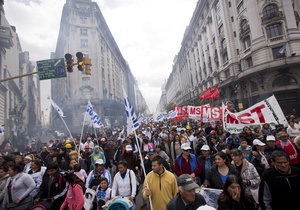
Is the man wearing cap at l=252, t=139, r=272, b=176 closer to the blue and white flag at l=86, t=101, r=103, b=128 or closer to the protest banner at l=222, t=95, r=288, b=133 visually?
the protest banner at l=222, t=95, r=288, b=133

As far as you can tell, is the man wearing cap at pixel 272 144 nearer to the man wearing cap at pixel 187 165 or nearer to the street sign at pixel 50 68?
the man wearing cap at pixel 187 165

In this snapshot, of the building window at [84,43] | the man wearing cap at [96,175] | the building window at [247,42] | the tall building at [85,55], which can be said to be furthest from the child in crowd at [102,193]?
the building window at [84,43]

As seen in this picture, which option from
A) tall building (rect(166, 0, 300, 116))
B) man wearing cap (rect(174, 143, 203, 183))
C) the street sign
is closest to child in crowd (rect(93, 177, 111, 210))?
man wearing cap (rect(174, 143, 203, 183))

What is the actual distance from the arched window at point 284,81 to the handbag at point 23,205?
89.1ft

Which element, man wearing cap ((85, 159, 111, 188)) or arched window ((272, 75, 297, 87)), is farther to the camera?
arched window ((272, 75, 297, 87))

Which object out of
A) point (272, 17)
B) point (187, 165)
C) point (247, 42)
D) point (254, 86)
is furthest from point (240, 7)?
point (187, 165)

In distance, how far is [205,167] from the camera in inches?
186


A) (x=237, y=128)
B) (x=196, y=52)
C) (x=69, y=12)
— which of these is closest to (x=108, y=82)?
(x=69, y=12)

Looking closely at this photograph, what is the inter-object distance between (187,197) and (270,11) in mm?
29595

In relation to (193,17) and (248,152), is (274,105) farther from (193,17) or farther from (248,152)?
(193,17)

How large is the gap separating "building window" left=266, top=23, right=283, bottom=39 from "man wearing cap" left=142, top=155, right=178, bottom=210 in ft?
90.6

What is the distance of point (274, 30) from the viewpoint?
23.9 metres

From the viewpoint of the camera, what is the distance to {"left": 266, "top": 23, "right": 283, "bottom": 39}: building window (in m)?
23.7

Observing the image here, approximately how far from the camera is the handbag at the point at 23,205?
12.5ft
